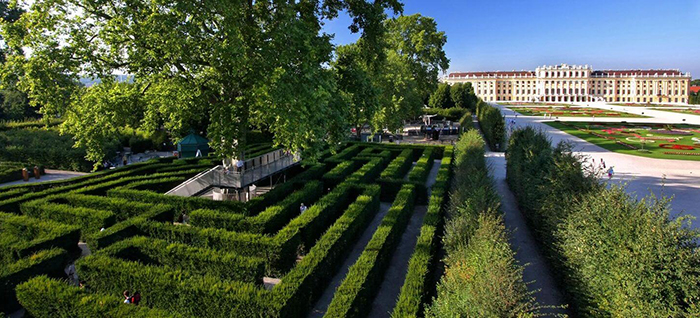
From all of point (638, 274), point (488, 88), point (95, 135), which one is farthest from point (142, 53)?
point (488, 88)

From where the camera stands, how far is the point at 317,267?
1011 centimetres

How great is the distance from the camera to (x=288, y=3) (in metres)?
14.4

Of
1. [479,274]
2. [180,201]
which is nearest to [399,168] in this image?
[180,201]

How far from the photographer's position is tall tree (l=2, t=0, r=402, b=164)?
12688 millimetres

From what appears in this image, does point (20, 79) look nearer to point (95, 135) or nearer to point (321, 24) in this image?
point (95, 135)

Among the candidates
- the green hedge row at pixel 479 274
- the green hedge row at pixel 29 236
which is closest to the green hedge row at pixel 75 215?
the green hedge row at pixel 29 236

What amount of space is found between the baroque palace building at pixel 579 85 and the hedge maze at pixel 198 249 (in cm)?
15348

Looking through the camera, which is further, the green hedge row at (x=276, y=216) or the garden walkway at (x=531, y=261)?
the green hedge row at (x=276, y=216)

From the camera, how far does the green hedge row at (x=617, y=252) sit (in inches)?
276

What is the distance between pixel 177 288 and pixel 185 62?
8.74 meters

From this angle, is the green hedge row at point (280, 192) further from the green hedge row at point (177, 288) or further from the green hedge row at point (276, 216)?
the green hedge row at point (177, 288)

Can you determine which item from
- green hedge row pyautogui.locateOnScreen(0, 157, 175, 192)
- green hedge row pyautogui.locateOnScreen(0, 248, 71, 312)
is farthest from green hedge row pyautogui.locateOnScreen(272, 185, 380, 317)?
green hedge row pyautogui.locateOnScreen(0, 157, 175, 192)

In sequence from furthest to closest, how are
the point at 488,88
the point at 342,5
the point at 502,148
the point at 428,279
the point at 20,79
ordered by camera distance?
the point at 488,88
the point at 502,148
the point at 342,5
the point at 20,79
the point at 428,279

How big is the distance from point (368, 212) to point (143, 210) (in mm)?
9139
